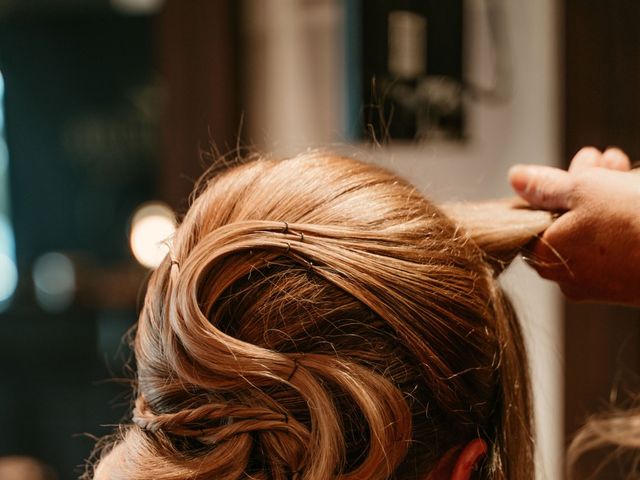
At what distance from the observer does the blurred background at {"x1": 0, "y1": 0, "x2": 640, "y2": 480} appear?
1764mm

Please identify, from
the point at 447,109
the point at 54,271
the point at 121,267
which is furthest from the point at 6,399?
the point at 447,109

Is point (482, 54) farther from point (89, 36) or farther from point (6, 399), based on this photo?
point (6, 399)

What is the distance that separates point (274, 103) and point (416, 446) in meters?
1.42

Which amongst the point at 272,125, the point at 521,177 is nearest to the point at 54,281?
the point at 272,125

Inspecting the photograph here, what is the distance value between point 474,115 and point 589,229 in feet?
3.63

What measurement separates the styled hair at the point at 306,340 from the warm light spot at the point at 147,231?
60.4 inches

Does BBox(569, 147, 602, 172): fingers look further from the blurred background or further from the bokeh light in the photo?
the bokeh light

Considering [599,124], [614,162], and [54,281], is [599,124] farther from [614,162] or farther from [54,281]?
[54,281]

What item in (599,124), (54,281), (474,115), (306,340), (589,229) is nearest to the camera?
(306,340)

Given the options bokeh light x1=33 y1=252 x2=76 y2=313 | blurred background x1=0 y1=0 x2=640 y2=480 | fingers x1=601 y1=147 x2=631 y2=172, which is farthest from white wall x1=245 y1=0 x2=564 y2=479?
bokeh light x1=33 y1=252 x2=76 y2=313

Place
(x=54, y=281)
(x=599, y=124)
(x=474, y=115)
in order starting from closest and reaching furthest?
(x=599, y=124), (x=474, y=115), (x=54, y=281)

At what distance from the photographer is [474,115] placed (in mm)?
1869

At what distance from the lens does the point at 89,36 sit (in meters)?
2.62

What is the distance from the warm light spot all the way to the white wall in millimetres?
464
